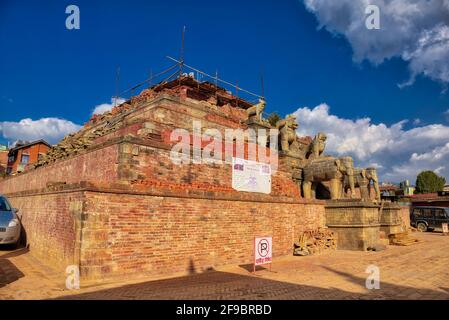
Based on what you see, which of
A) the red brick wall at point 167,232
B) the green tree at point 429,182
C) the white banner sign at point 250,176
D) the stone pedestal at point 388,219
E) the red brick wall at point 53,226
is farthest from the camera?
the green tree at point 429,182

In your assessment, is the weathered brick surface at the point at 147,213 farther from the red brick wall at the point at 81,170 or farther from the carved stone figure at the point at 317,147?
the carved stone figure at the point at 317,147

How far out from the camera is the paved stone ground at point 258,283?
6.50 m

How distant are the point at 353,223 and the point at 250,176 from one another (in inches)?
208

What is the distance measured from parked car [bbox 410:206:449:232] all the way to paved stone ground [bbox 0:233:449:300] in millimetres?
18264

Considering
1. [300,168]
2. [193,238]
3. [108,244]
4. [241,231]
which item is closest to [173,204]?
[193,238]

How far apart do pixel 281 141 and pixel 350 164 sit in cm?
436

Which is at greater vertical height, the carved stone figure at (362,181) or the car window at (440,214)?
the carved stone figure at (362,181)

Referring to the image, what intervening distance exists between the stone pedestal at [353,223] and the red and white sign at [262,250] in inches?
267

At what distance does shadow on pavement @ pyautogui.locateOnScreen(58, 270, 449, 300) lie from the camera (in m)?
6.35

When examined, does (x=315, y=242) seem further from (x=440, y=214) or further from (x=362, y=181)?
(x=440, y=214)

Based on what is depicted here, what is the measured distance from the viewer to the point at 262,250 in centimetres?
958

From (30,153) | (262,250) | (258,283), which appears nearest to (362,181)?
(262,250)

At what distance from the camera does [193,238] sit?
30.2 ft

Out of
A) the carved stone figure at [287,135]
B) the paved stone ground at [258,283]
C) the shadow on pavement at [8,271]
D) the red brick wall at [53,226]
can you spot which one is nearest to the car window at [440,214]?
the carved stone figure at [287,135]
